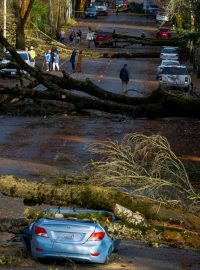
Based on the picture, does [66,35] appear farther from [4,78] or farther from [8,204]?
[8,204]

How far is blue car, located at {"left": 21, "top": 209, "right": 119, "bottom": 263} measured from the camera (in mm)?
17422

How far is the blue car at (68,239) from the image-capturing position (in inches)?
686

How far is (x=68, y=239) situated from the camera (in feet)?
57.3

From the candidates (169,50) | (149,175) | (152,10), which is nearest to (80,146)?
(149,175)

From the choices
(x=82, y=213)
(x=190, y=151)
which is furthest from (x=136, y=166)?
(x=190, y=151)

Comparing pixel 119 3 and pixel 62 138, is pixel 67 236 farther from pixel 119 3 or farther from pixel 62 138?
pixel 119 3

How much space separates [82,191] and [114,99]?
12.6ft

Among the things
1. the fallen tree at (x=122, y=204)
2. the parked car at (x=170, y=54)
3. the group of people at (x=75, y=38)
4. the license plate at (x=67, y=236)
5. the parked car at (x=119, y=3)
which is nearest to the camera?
the fallen tree at (x=122, y=204)

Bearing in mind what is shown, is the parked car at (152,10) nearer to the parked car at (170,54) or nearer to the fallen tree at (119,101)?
the parked car at (170,54)

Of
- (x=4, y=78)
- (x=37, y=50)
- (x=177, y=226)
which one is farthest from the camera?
(x=37, y=50)

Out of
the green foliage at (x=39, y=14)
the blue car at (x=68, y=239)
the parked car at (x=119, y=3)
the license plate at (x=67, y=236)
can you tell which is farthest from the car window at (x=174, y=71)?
the parked car at (x=119, y=3)

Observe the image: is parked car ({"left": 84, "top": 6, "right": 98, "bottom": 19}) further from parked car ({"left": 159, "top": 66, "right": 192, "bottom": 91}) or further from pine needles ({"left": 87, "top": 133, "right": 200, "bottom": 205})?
pine needles ({"left": 87, "top": 133, "right": 200, "bottom": 205})

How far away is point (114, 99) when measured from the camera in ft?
66.4

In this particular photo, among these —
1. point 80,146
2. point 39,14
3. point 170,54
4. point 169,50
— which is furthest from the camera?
point 39,14
